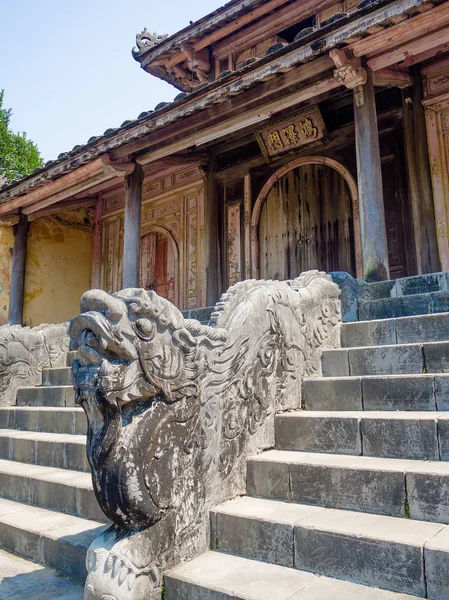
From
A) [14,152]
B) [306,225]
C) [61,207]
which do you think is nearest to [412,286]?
[306,225]

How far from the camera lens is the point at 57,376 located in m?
5.16

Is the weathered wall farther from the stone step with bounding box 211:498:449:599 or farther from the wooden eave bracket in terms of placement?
the stone step with bounding box 211:498:449:599

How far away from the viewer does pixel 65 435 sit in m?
3.99

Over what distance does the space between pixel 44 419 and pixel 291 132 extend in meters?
5.76

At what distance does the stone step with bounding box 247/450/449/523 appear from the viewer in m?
2.02

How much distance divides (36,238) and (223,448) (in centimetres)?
900

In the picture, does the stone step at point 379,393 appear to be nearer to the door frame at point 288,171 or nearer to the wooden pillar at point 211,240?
the door frame at point 288,171

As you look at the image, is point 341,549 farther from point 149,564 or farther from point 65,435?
point 65,435

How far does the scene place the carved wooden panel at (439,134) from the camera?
657cm

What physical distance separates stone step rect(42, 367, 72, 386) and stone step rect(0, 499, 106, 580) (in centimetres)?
195

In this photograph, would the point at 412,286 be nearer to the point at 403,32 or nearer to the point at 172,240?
the point at 403,32

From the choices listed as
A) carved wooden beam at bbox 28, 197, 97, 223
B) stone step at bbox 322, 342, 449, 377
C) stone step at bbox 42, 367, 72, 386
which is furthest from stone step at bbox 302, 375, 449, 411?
carved wooden beam at bbox 28, 197, 97, 223

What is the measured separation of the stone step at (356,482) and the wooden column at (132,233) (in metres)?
5.54

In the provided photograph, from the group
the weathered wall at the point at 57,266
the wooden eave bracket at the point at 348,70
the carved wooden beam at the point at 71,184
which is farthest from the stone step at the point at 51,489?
the weathered wall at the point at 57,266
